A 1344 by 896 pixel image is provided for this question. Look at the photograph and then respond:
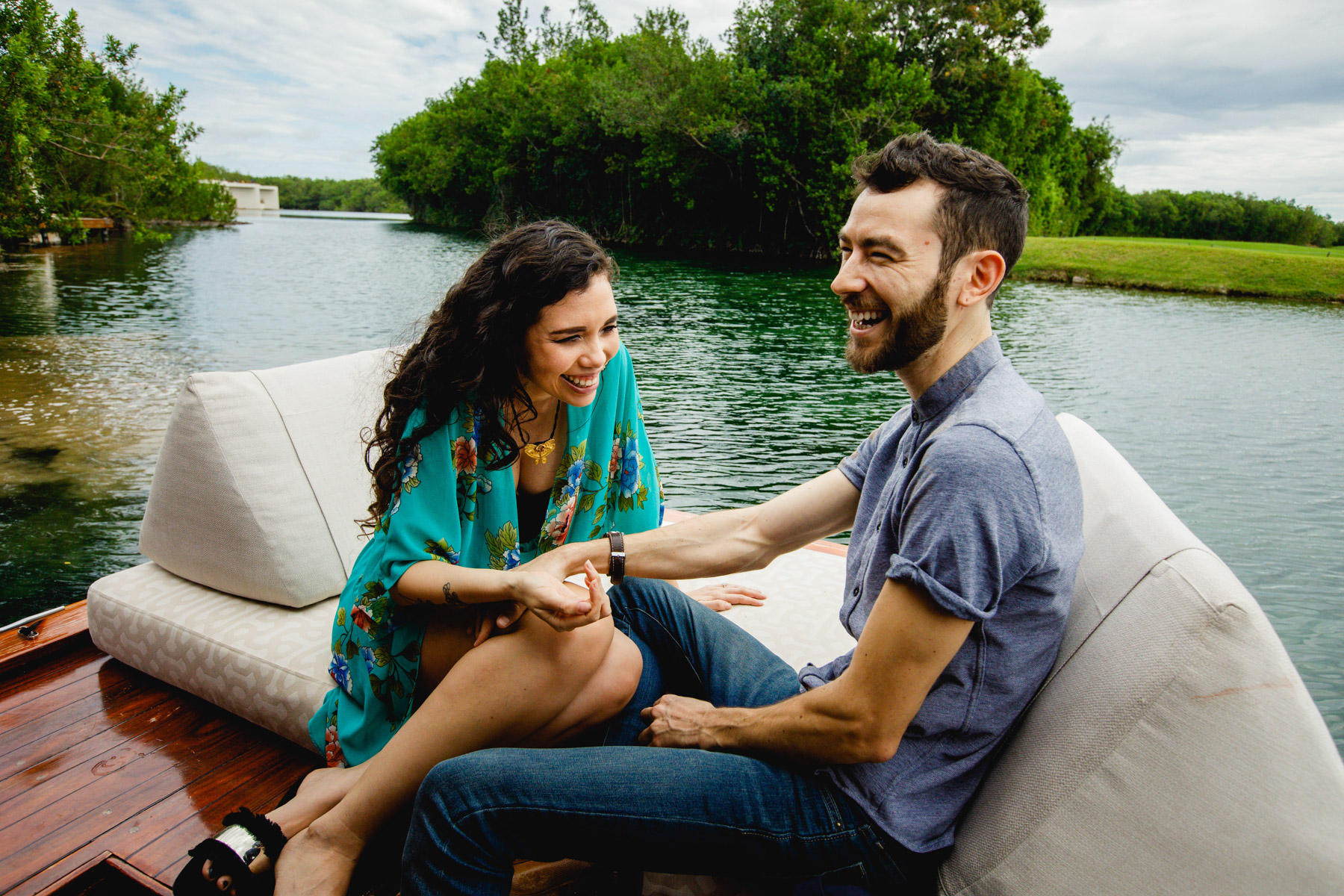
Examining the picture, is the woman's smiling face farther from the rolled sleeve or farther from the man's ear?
the rolled sleeve

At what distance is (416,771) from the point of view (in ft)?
4.63

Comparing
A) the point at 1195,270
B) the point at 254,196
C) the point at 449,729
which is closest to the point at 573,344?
the point at 449,729

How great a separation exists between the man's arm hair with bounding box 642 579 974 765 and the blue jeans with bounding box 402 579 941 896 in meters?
0.05

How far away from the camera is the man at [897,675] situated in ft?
3.53

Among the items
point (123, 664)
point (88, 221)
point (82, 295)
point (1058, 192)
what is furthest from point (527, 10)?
point (123, 664)

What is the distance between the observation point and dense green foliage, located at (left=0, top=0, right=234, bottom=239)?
456 inches

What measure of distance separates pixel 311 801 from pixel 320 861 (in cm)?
19

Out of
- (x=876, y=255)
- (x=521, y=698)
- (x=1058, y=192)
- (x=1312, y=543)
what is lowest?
(x=1312, y=543)

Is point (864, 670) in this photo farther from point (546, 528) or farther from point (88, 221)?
point (88, 221)

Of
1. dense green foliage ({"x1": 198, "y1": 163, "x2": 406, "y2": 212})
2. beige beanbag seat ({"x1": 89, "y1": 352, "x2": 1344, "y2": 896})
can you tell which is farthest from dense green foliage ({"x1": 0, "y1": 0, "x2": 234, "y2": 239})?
dense green foliage ({"x1": 198, "y1": 163, "x2": 406, "y2": 212})

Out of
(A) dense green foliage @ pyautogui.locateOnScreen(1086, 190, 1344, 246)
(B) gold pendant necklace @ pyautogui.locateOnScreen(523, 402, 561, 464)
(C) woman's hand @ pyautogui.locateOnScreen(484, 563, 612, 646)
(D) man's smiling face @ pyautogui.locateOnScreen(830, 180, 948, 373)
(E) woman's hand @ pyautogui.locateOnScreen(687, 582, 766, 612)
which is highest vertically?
(A) dense green foliage @ pyautogui.locateOnScreen(1086, 190, 1344, 246)

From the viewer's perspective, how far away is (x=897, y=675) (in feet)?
3.61

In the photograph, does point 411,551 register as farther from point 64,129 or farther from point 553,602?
point 64,129

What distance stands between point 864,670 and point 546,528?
0.93 meters
